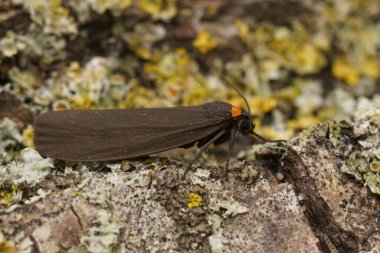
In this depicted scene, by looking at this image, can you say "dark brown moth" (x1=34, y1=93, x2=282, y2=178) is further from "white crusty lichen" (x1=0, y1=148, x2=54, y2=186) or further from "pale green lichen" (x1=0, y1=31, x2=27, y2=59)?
"pale green lichen" (x1=0, y1=31, x2=27, y2=59)

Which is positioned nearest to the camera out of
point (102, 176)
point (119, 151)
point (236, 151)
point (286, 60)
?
point (102, 176)

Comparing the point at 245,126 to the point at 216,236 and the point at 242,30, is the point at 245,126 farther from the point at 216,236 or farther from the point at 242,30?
the point at 242,30

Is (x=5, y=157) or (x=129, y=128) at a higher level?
(x=129, y=128)

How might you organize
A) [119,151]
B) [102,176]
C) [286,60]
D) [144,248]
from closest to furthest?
[144,248] < [102,176] < [119,151] < [286,60]

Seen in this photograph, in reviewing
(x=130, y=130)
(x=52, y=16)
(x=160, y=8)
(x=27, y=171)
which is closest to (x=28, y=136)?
(x=27, y=171)

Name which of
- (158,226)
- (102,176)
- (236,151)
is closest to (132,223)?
(158,226)

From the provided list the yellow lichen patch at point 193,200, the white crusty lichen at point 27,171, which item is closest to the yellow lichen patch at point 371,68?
the yellow lichen patch at point 193,200

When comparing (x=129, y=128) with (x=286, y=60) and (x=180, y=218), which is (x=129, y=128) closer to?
(x=180, y=218)
